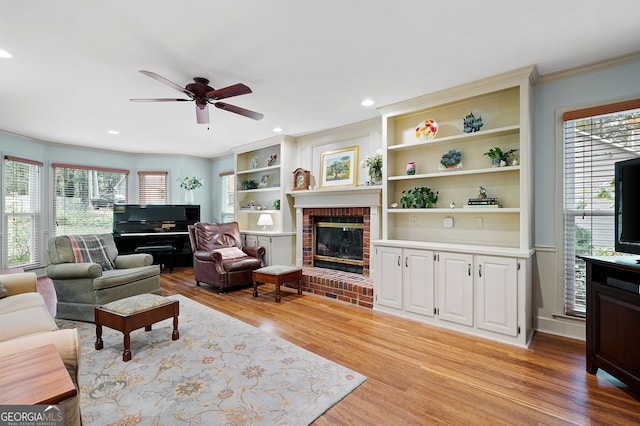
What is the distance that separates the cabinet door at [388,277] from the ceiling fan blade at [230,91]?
2349mm

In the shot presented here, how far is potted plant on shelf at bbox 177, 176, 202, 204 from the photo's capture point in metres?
7.01

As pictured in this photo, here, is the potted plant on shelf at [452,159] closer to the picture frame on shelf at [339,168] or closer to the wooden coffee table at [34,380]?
the picture frame on shelf at [339,168]

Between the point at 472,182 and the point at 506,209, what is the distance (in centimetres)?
59

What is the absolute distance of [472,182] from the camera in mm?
3525

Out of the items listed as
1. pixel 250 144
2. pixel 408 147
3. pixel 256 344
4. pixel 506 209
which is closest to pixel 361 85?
pixel 408 147

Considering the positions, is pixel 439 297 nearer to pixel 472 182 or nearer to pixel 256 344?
pixel 472 182

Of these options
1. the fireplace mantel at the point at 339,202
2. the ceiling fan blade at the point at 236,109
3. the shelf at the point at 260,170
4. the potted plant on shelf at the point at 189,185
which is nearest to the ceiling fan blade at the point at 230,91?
the ceiling fan blade at the point at 236,109

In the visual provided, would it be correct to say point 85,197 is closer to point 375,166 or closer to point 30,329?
point 30,329

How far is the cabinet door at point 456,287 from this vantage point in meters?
3.08

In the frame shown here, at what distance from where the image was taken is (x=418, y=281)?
11.3 feet

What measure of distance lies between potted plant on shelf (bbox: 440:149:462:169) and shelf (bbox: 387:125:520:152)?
0.15 m

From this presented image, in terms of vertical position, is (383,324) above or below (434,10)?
below

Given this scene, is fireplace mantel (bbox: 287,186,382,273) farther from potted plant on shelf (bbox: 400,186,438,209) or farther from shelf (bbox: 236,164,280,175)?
shelf (bbox: 236,164,280,175)

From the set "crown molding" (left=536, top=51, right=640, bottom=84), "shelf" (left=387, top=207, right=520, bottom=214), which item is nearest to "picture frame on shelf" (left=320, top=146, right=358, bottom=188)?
"shelf" (left=387, top=207, right=520, bottom=214)
